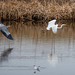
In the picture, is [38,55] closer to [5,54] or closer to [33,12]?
[5,54]

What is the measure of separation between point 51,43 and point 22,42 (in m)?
1.08

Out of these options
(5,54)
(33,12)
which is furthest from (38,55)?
(33,12)

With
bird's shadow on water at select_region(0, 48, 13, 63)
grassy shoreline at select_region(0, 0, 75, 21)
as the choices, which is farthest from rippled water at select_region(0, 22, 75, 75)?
grassy shoreline at select_region(0, 0, 75, 21)

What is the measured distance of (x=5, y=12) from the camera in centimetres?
2230

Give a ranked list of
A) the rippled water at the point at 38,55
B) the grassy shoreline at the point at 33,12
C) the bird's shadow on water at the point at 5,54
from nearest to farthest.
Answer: the rippled water at the point at 38,55
the bird's shadow on water at the point at 5,54
the grassy shoreline at the point at 33,12

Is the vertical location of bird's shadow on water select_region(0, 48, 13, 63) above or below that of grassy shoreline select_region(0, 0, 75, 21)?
below

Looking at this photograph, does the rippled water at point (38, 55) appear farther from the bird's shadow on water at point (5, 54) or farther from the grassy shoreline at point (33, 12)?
the grassy shoreline at point (33, 12)

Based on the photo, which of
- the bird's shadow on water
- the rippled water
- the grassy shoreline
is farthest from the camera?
the grassy shoreline

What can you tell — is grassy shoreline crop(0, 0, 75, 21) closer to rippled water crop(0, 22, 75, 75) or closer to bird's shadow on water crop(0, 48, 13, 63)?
rippled water crop(0, 22, 75, 75)

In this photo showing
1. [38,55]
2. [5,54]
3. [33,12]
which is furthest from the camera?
Answer: [33,12]

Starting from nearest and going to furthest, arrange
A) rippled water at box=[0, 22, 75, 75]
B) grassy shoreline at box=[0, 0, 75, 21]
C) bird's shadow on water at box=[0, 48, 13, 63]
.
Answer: rippled water at box=[0, 22, 75, 75]
bird's shadow on water at box=[0, 48, 13, 63]
grassy shoreline at box=[0, 0, 75, 21]

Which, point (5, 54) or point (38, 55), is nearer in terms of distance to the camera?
point (38, 55)

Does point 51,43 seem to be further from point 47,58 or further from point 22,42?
point 47,58

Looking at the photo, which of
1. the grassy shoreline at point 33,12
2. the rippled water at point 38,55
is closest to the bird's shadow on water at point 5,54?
the rippled water at point 38,55
